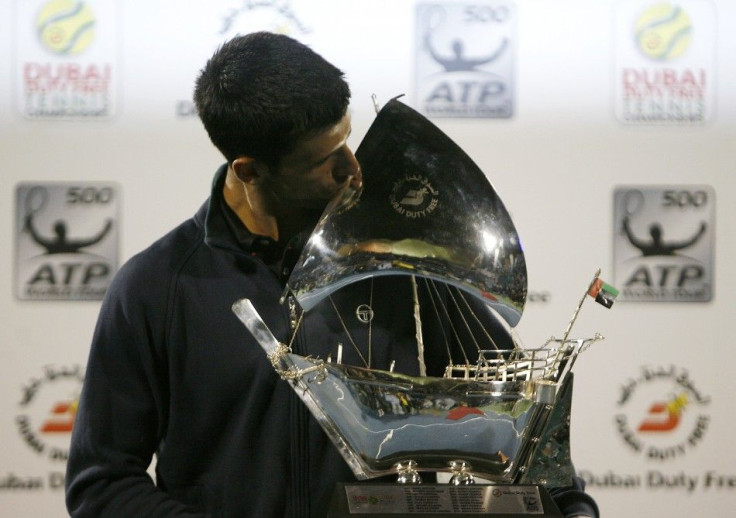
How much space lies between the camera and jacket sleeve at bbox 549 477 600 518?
911 millimetres

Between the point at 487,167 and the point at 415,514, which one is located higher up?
the point at 487,167

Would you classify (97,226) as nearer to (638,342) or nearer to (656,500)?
(638,342)

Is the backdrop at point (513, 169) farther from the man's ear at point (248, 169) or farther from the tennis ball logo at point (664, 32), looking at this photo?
the man's ear at point (248, 169)

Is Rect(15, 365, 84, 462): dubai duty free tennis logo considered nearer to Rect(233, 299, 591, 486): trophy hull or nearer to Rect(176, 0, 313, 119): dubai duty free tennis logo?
Rect(176, 0, 313, 119): dubai duty free tennis logo

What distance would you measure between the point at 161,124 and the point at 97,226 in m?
0.19

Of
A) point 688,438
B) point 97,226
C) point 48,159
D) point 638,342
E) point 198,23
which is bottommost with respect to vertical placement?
point 688,438

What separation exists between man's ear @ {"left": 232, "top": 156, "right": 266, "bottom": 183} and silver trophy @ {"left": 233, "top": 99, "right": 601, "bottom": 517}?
4.4 inches

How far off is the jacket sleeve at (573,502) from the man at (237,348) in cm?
20

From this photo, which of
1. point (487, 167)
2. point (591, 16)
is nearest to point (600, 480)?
point (487, 167)

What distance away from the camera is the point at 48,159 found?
5.56ft

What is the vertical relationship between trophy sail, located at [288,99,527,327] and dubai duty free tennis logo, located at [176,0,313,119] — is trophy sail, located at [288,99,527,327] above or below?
below

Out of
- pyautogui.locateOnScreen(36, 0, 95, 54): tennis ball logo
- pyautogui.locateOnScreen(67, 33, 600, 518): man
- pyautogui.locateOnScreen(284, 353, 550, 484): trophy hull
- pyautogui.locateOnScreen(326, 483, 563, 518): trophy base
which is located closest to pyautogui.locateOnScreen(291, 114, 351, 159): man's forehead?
pyautogui.locateOnScreen(67, 33, 600, 518): man

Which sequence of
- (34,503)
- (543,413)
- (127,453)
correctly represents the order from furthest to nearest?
(34,503)
(127,453)
(543,413)

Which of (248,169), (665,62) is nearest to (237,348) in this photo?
(248,169)
